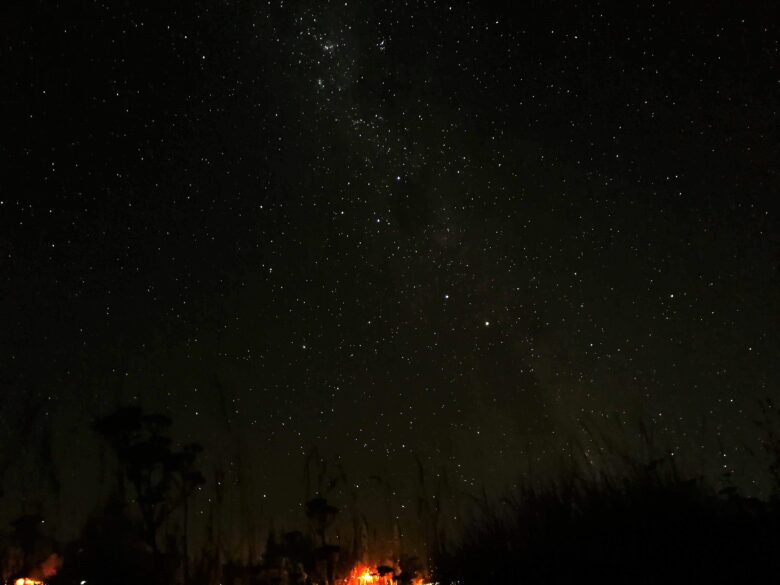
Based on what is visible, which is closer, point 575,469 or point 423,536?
point 575,469

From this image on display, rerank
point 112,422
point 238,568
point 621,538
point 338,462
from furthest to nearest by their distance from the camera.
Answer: point 338,462, point 238,568, point 112,422, point 621,538

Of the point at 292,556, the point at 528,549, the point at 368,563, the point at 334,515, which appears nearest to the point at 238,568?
the point at 292,556

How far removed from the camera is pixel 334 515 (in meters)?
6.94

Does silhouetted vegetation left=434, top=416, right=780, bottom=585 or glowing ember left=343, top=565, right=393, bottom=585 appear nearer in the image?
silhouetted vegetation left=434, top=416, right=780, bottom=585

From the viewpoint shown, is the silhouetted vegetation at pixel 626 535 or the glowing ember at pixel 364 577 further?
the glowing ember at pixel 364 577

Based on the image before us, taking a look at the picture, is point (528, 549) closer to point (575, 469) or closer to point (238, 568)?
point (575, 469)

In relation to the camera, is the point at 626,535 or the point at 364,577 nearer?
the point at 626,535

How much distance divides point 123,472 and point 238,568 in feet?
5.95

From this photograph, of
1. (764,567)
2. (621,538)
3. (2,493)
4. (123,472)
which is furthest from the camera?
(2,493)

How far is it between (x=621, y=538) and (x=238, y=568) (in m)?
3.89

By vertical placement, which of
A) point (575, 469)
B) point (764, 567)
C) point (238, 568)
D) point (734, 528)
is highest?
point (575, 469)

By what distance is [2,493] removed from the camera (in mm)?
6281

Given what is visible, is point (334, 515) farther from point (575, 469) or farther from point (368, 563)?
point (575, 469)

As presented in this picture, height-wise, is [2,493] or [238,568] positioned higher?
[2,493]
